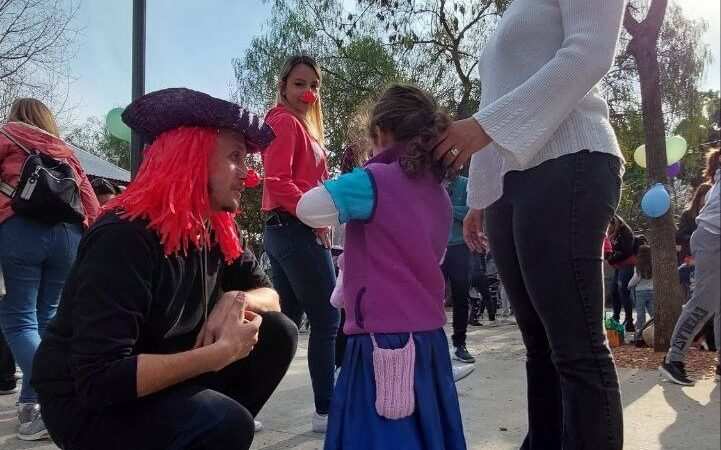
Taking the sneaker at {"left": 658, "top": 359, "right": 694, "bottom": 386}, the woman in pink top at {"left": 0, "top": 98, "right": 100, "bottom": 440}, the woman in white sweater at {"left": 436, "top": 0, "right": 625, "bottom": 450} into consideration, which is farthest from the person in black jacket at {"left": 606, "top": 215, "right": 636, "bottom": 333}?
the woman in white sweater at {"left": 436, "top": 0, "right": 625, "bottom": 450}

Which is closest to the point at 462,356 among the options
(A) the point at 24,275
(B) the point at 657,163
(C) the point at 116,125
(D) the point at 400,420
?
(B) the point at 657,163

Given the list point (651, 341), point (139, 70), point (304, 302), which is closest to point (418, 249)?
point (304, 302)

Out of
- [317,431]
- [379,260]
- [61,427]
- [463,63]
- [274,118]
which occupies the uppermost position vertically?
[463,63]

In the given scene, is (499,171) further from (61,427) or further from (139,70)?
(139,70)

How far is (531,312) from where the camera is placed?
2.00 m

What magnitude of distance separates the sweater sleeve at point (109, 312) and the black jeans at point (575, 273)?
3.37ft

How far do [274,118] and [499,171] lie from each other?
1384mm

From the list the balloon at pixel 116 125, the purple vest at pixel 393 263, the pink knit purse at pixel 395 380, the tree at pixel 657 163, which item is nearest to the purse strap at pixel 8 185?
the purple vest at pixel 393 263

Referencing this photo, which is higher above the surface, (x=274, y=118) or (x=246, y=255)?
(x=274, y=118)

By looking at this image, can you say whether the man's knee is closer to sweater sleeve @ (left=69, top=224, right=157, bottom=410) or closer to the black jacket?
the black jacket

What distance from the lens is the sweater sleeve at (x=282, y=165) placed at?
9.48 feet

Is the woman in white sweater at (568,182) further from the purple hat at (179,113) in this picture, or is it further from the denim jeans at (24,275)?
the denim jeans at (24,275)

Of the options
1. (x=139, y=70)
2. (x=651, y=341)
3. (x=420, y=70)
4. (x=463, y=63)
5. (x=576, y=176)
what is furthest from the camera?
(x=420, y=70)

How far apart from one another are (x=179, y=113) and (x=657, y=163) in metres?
4.64
